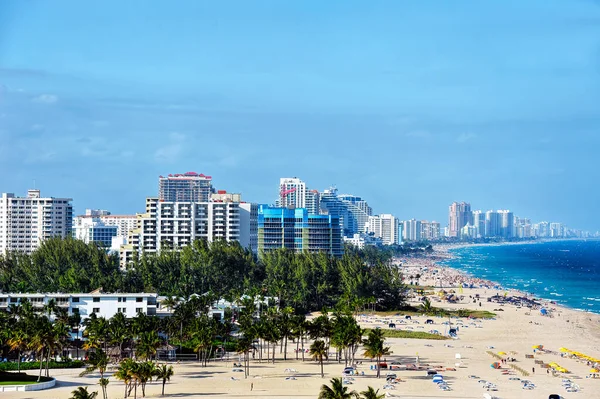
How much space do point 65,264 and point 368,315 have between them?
129 feet

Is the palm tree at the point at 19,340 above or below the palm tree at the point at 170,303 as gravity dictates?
below

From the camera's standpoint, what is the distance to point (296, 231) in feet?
527

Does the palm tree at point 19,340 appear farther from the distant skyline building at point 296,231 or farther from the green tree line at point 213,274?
the distant skyline building at point 296,231

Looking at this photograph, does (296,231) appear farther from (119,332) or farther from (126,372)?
(126,372)

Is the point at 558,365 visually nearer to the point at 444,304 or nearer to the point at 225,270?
the point at 225,270

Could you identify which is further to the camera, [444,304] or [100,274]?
[444,304]

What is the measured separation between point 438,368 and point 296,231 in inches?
3533

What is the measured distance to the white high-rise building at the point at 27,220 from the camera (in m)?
174

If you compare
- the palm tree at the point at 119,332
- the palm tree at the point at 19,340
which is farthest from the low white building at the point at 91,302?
the palm tree at the point at 19,340

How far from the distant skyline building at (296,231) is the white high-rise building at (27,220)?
41.2 metres

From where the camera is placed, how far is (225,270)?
117125 millimetres

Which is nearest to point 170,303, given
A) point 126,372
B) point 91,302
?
point 91,302

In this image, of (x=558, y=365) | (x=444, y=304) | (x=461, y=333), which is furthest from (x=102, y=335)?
(x=444, y=304)

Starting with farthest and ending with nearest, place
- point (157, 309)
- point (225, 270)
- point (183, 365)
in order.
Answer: point (225, 270)
point (157, 309)
point (183, 365)
